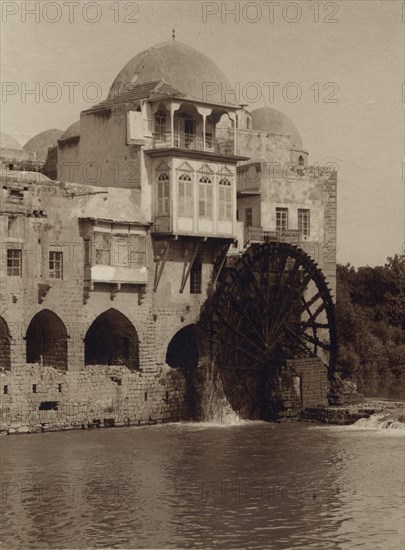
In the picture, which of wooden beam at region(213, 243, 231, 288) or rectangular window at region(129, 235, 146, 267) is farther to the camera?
wooden beam at region(213, 243, 231, 288)

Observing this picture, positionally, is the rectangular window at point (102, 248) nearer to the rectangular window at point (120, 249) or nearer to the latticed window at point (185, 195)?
the rectangular window at point (120, 249)

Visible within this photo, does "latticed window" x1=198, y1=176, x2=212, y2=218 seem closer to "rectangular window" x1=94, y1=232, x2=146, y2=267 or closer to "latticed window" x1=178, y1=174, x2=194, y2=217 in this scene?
"latticed window" x1=178, y1=174, x2=194, y2=217

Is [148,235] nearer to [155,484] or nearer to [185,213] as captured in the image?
[185,213]

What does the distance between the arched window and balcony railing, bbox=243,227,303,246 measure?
14.3ft

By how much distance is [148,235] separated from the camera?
3050 centimetres

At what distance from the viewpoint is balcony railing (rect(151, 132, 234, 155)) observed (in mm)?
30609

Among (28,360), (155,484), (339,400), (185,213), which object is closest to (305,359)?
(339,400)

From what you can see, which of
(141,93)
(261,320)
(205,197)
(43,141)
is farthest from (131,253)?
(43,141)

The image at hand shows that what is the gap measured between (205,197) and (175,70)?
3.91 metres

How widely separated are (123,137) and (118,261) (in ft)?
10.6

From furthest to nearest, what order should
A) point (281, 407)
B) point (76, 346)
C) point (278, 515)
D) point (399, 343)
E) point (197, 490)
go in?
point (399, 343)
point (281, 407)
point (76, 346)
point (197, 490)
point (278, 515)

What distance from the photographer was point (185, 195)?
30453 mm

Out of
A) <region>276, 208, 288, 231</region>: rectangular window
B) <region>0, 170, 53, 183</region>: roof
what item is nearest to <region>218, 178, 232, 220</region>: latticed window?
<region>276, 208, 288, 231</region>: rectangular window

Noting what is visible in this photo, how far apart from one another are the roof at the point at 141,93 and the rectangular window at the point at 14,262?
526 centimetres
